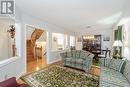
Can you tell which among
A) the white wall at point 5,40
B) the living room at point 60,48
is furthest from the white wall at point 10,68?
the white wall at point 5,40

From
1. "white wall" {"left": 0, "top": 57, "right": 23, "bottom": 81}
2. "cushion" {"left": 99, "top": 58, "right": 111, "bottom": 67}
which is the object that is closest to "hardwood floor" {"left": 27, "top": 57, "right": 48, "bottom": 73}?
"white wall" {"left": 0, "top": 57, "right": 23, "bottom": 81}

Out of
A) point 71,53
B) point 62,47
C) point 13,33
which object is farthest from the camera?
point 62,47

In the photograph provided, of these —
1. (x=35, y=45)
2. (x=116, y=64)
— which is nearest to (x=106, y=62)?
(x=116, y=64)

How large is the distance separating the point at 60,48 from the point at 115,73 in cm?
469

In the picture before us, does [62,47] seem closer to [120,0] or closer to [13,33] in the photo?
[13,33]

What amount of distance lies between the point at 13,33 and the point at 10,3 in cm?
148

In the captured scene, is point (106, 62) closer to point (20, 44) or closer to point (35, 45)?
point (20, 44)

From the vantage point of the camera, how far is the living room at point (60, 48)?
2.92m

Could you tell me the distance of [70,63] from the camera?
4871 mm

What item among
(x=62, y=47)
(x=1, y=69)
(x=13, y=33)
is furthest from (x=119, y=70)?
(x=62, y=47)

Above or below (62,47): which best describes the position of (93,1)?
above

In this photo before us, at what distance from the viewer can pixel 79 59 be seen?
15.6 ft

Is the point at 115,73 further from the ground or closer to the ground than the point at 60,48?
closer to the ground

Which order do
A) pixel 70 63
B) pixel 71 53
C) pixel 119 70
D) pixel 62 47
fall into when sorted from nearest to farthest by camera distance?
pixel 119 70 → pixel 70 63 → pixel 71 53 → pixel 62 47
